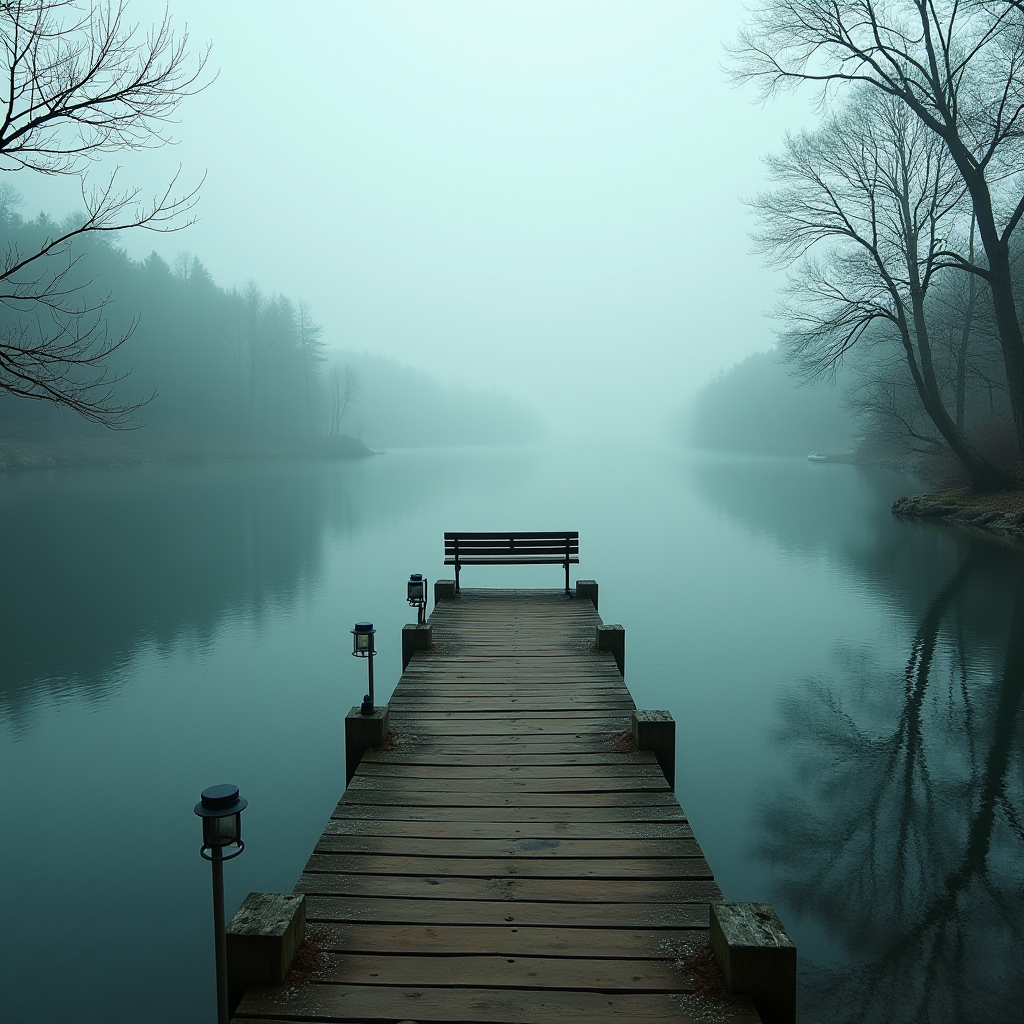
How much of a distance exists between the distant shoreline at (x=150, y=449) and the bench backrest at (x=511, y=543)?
1263 inches

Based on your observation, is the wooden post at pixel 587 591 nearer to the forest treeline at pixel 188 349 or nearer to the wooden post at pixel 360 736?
the wooden post at pixel 360 736

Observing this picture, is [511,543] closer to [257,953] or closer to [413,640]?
[413,640]

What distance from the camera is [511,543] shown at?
11.9 m

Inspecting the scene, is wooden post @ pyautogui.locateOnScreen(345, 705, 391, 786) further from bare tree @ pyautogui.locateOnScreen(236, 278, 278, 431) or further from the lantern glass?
bare tree @ pyautogui.locateOnScreen(236, 278, 278, 431)

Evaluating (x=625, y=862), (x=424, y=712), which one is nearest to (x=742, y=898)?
(x=625, y=862)

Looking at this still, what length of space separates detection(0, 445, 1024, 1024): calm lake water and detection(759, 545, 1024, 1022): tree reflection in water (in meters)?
0.02

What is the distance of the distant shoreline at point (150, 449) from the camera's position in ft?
162

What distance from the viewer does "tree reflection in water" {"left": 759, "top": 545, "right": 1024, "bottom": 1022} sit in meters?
4.18

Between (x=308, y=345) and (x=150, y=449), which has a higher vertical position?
(x=308, y=345)

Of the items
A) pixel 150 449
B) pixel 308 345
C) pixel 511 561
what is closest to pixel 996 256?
pixel 511 561

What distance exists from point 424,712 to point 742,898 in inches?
119

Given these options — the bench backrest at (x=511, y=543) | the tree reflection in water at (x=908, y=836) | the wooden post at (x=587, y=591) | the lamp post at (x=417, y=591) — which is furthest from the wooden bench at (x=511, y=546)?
the tree reflection in water at (x=908, y=836)

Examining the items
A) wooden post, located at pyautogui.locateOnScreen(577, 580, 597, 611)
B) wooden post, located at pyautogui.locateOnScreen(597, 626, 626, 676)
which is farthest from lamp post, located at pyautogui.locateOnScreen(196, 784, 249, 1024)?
wooden post, located at pyautogui.locateOnScreen(577, 580, 597, 611)

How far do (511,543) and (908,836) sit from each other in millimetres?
7064
